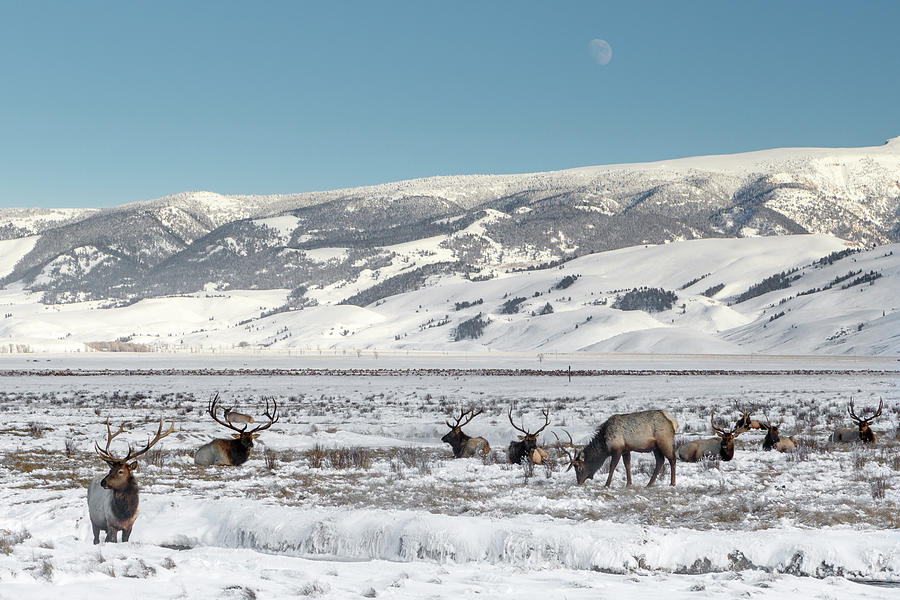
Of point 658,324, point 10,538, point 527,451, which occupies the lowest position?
point 10,538

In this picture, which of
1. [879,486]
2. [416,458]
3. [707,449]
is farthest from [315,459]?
[879,486]

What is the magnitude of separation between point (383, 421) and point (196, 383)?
32305 millimetres

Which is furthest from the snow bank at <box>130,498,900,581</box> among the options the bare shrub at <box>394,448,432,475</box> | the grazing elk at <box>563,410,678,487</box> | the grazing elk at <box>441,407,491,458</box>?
the grazing elk at <box>441,407,491,458</box>

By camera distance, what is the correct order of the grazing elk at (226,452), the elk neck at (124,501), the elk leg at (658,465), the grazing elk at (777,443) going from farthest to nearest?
the grazing elk at (777,443) → the grazing elk at (226,452) → the elk leg at (658,465) → the elk neck at (124,501)

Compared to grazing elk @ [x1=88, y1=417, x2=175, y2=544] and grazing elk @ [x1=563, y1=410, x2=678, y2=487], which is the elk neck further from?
grazing elk @ [x1=563, y1=410, x2=678, y2=487]

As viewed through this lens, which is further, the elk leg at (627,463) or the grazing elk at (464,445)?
the grazing elk at (464,445)

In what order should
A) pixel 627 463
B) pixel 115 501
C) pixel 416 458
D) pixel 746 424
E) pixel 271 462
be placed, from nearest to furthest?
pixel 115 501, pixel 627 463, pixel 271 462, pixel 416 458, pixel 746 424

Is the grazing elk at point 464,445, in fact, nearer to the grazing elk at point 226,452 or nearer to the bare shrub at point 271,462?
the bare shrub at point 271,462

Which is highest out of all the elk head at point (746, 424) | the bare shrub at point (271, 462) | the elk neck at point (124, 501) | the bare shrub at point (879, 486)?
the elk head at point (746, 424)

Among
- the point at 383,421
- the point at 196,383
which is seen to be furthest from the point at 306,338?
the point at 383,421

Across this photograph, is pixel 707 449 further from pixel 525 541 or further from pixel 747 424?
pixel 525 541

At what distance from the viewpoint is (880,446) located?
18.5m

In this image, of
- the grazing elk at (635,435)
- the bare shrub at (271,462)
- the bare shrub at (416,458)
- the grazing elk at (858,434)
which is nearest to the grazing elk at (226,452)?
the bare shrub at (271,462)

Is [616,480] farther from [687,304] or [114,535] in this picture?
[687,304]
